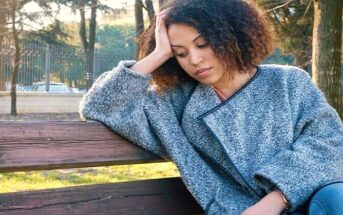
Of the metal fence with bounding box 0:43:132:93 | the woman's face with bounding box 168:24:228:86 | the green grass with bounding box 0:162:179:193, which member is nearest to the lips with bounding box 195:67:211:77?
the woman's face with bounding box 168:24:228:86

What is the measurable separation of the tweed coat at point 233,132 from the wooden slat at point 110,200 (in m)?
0.14

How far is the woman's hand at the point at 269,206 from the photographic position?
197 centimetres

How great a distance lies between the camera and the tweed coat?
2035 mm

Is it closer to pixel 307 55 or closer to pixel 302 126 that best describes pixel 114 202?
pixel 302 126

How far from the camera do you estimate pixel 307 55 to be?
1803 cm

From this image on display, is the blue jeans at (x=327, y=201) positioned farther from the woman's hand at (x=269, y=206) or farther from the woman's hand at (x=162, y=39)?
the woman's hand at (x=162, y=39)

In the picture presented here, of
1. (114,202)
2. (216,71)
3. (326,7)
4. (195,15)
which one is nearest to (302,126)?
(216,71)

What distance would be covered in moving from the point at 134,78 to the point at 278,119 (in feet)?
1.70

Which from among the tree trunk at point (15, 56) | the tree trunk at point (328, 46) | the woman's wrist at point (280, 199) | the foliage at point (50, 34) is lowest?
the foliage at point (50, 34)

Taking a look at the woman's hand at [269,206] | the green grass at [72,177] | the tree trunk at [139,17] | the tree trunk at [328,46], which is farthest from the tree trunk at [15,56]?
the woman's hand at [269,206]

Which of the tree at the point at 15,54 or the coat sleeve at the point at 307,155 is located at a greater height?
the coat sleeve at the point at 307,155

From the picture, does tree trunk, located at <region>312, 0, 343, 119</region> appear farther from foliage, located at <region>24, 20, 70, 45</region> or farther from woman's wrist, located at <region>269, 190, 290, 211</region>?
foliage, located at <region>24, 20, 70, 45</region>

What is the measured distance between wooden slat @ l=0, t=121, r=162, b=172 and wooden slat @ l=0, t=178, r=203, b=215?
85mm

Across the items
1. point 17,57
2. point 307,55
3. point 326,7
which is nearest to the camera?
point 326,7
